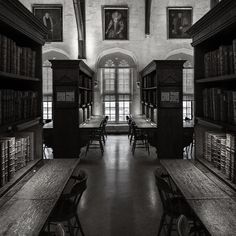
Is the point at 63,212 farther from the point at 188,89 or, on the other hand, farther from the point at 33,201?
the point at 188,89

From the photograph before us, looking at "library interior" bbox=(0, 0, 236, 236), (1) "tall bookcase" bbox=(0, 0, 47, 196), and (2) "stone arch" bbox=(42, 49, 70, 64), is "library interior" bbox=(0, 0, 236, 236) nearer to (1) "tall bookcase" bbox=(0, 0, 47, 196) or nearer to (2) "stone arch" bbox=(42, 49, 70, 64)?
(1) "tall bookcase" bbox=(0, 0, 47, 196)

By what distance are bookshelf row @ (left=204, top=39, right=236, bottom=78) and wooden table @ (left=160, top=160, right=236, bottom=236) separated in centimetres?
105

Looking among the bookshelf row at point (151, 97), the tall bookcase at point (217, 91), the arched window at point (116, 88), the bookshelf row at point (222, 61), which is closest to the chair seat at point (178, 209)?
the tall bookcase at point (217, 91)

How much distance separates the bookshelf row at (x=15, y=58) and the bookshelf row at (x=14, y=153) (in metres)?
0.66

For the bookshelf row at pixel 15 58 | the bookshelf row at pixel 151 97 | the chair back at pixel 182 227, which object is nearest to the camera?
the chair back at pixel 182 227

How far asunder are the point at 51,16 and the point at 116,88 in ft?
12.5

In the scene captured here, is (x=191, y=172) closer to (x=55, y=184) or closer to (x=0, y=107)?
(x=55, y=184)

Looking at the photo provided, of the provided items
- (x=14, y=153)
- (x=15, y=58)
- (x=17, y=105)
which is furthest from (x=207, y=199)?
(x=15, y=58)

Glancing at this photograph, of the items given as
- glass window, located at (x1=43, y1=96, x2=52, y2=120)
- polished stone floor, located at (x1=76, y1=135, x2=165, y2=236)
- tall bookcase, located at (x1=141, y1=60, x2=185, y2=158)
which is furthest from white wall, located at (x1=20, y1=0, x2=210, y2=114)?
polished stone floor, located at (x1=76, y1=135, x2=165, y2=236)

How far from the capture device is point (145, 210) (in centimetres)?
470

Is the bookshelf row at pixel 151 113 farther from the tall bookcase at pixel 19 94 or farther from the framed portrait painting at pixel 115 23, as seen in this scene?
the tall bookcase at pixel 19 94

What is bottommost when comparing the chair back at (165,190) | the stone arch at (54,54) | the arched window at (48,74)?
the chair back at (165,190)

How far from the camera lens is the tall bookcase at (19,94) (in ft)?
9.44

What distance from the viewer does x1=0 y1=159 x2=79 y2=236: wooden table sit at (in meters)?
2.18
